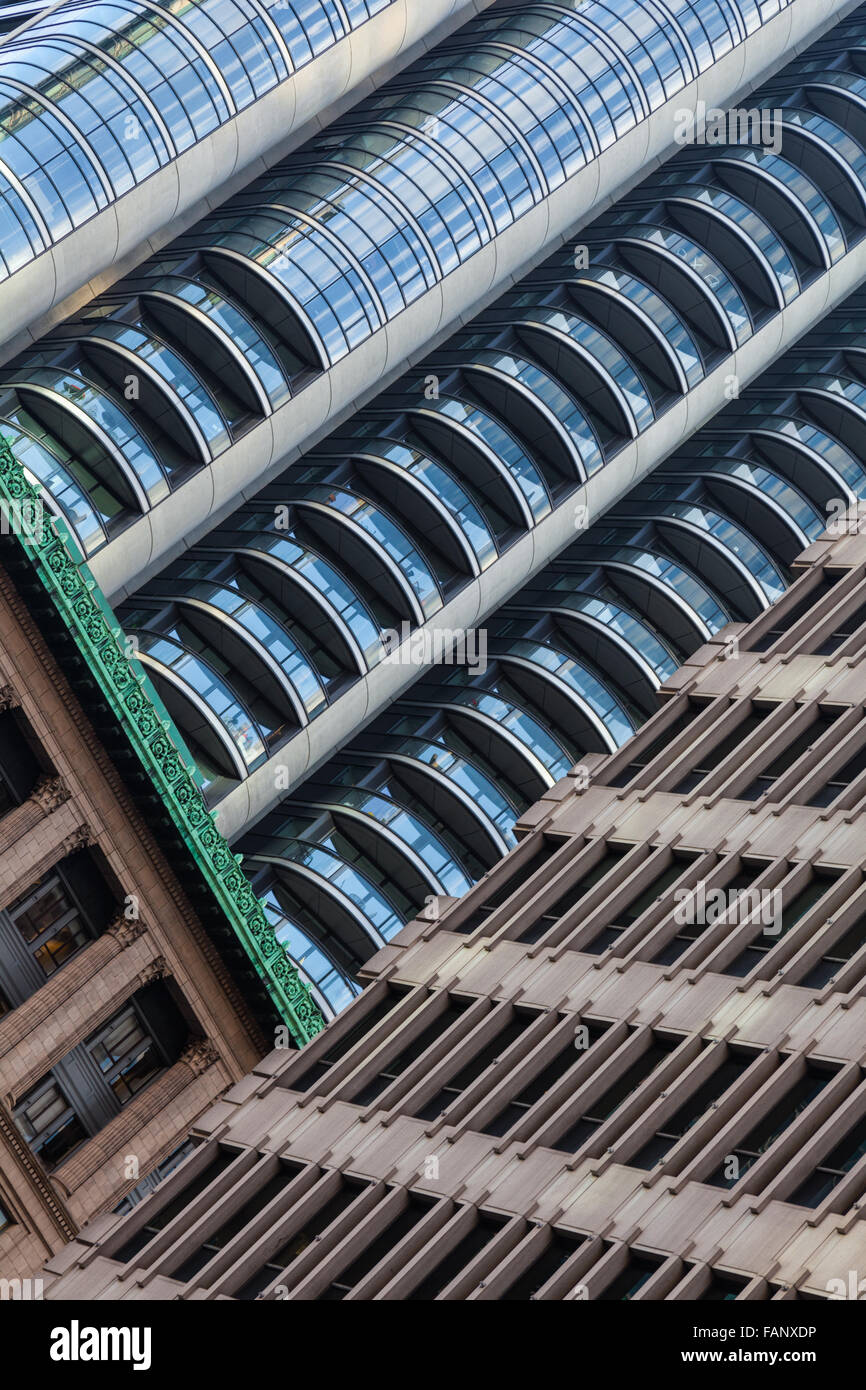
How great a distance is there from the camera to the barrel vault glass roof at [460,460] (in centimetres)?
5991

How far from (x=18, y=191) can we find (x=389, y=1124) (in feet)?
93.9

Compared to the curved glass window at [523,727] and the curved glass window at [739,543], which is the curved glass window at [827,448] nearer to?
the curved glass window at [739,543]

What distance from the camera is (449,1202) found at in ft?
125

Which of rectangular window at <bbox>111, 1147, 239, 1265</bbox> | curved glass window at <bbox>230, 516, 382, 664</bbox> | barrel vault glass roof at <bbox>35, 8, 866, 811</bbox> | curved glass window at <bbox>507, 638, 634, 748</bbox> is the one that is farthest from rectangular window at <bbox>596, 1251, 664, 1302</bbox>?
curved glass window at <bbox>507, 638, 634, 748</bbox>

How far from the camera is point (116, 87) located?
197 ft

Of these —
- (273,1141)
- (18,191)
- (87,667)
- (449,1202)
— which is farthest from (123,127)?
(449,1202)

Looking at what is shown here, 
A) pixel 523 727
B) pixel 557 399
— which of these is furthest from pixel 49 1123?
pixel 557 399

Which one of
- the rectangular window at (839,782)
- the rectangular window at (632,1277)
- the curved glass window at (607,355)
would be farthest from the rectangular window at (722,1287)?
the curved glass window at (607,355)

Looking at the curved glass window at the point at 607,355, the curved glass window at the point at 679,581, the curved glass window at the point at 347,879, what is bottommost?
the curved glass window at the point at 347,879

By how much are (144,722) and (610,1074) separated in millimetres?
15054

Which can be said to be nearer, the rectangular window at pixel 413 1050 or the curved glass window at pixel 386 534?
the rectangular window at pixel 413 1050

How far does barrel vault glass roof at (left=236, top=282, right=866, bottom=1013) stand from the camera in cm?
6228

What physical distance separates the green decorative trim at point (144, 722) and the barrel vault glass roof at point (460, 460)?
8.85m
